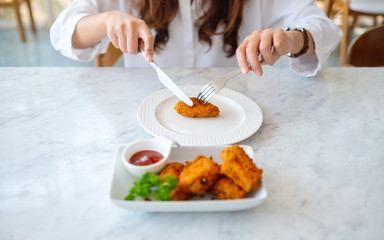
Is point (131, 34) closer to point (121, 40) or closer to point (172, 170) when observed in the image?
point (121, 40)

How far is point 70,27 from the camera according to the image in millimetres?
1318

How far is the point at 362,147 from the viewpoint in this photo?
2.97 ft

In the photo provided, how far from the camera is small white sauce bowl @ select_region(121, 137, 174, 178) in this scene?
2.31ft

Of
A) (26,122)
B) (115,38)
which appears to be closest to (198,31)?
(115,38)

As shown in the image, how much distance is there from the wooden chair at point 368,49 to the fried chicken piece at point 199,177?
124 centimetres

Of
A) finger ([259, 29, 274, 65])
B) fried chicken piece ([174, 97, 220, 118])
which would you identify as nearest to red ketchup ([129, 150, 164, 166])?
fried chicken piece ([174, 97, 220, 118])

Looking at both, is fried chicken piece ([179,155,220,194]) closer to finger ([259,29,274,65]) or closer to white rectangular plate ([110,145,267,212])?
white rectangular plate ([110,145,267,212])

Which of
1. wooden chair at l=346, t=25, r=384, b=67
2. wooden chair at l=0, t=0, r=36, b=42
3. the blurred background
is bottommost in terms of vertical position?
the blurred background

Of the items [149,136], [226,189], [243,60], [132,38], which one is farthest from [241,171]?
[132,38]

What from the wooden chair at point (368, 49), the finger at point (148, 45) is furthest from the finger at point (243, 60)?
the wooden chair at point (368, 49)

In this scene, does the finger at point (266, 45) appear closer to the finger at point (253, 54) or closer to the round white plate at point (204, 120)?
the finger at point (253, 54)

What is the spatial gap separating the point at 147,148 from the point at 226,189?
23cm

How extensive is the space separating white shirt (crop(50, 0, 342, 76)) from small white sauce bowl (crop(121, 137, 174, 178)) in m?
0.76

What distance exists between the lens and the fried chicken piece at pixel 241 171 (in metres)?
0.65
